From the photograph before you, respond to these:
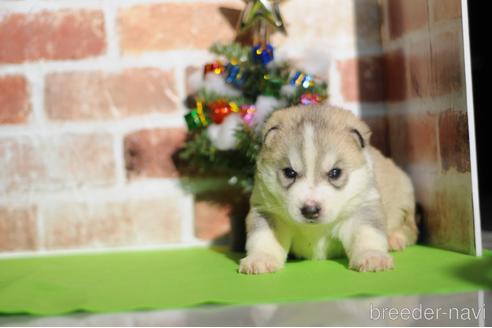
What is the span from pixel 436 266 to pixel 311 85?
26.0 inches

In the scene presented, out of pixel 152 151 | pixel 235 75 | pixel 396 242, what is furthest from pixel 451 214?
pixel 152 151

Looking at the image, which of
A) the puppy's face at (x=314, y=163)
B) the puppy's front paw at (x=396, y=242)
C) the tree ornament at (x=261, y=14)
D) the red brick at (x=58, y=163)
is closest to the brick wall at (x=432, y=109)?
the puppy's front paw at (x=396, y=242)

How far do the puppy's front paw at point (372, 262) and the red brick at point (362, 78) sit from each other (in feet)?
2.51

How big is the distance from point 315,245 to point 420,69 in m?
0.65

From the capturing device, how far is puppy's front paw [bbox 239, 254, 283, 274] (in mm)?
1542

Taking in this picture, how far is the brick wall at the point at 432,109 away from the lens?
1661mm

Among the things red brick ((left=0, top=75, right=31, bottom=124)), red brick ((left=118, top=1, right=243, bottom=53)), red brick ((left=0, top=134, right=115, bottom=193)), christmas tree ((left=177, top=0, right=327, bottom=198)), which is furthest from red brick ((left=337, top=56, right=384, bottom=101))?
red brick ((left=0, top=75, right=31, bottom=124))

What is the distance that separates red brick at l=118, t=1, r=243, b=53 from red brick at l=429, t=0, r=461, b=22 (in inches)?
28.9

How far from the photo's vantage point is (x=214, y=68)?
6.41 ft

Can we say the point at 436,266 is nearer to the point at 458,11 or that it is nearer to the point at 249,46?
the point at 458,11

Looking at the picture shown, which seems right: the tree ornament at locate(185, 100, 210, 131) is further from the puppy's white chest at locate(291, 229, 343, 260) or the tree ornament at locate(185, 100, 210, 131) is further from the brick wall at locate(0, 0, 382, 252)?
the puppy's white chest at locate(291, 229, 343, 260)

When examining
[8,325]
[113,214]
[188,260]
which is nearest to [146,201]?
[113,214]

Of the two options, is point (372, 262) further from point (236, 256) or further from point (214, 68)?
point (214, 68)

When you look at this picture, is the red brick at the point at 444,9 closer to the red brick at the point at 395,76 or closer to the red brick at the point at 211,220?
the red brick at the point at 395,76
